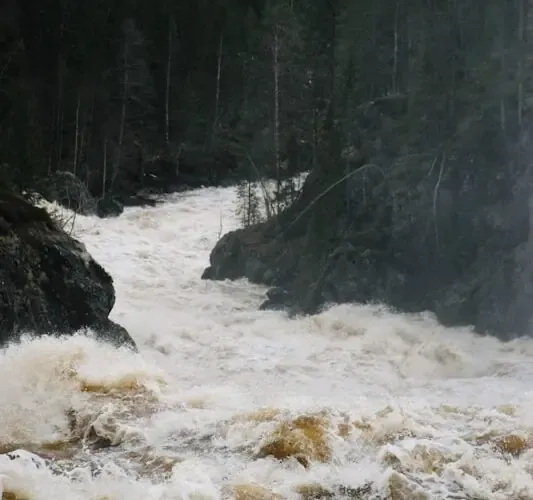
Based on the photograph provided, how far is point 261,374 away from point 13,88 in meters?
15.4

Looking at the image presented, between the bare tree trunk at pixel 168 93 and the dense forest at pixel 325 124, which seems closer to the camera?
the dense forest at pixel 325 124

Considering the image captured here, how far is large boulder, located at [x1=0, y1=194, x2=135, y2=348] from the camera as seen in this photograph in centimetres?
902

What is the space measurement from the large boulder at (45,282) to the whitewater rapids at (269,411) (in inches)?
14.7

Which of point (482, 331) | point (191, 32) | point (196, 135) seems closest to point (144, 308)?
point (482, 331)

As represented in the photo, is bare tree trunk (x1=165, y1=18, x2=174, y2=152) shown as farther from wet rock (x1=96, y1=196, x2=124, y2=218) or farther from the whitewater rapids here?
the whitewater rapids

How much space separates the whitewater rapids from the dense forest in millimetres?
1798

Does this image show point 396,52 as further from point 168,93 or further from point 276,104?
point 168,93

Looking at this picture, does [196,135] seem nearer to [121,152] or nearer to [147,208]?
[121,152]

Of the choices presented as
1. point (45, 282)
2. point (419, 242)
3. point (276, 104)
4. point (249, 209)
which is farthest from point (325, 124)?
point (45, 282)

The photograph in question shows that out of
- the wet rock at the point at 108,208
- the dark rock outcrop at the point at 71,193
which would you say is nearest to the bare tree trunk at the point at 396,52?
the wet rock at the point at 108,208

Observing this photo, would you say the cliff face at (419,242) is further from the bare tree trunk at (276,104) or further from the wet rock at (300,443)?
the wet rock at (300,443)

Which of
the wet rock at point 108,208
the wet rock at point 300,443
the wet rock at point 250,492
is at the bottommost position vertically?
the wet rock at point 250,492

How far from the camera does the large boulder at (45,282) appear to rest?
902cm

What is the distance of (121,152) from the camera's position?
29.1 metres
